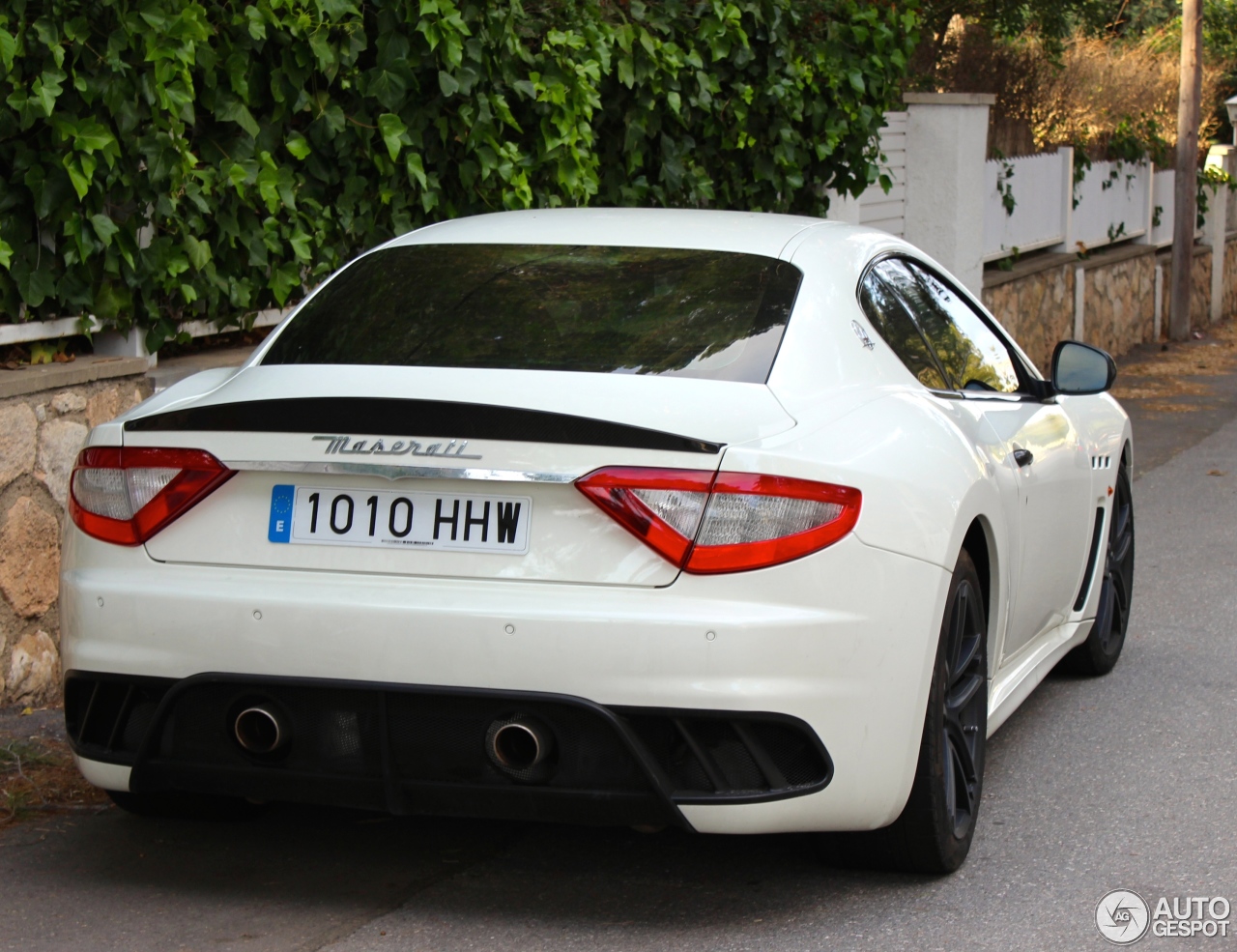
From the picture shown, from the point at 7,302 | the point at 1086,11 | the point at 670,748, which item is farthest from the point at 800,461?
the point at 1086,11

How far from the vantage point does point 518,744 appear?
131 inches

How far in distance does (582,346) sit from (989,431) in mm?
1219

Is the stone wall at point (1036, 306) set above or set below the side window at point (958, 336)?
below

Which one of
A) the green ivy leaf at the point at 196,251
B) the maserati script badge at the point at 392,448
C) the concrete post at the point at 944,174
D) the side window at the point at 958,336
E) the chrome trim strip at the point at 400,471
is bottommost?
the concrete post at the point at 944,174

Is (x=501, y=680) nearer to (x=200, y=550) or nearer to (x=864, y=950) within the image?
(x=200, y=550)

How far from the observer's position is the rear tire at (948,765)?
145 inches

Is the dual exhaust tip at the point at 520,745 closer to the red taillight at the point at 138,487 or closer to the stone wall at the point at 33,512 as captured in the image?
the red taillight at the point at 138,487

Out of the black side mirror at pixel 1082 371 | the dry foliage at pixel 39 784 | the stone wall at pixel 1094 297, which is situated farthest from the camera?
the stone wall at pixel 1094 297

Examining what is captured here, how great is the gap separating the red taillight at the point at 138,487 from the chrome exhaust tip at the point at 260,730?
0.43 meters

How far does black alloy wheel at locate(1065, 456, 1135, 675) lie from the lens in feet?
19.1

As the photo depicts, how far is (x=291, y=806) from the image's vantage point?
14.4ft

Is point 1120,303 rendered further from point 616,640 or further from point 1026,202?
point 616,640

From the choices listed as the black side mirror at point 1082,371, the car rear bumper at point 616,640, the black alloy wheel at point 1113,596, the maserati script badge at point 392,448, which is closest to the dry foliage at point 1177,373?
the black alloy wheel at point 1113,596

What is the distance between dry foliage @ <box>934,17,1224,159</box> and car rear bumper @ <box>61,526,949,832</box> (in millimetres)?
13053
